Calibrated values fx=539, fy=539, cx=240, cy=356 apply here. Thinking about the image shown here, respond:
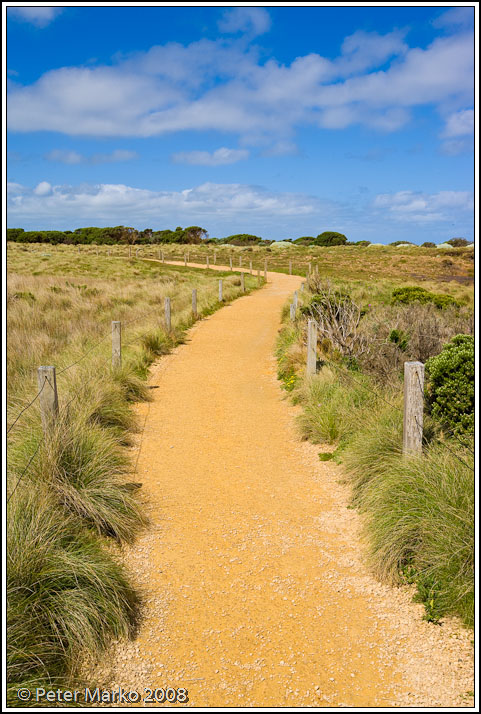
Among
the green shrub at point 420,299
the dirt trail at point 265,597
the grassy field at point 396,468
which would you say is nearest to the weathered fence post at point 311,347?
the grassy field at point 396,468

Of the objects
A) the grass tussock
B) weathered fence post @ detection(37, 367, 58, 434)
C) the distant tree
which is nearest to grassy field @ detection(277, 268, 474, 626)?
the grass tussock

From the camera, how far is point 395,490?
489 cm

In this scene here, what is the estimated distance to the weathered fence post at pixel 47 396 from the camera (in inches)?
215

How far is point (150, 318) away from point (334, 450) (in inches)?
420

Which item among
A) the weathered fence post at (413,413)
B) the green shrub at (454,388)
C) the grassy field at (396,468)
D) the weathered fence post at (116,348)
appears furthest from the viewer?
the weathered fence post at (116,348)

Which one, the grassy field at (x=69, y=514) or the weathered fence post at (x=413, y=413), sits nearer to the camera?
the grassy field at (x=69, y=514)

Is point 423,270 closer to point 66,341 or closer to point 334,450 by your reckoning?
point 66,341

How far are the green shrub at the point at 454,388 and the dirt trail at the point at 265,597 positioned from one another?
4.94ft

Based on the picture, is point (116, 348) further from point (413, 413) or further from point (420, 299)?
point (420, 299)

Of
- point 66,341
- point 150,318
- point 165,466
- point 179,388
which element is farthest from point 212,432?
point 150,318

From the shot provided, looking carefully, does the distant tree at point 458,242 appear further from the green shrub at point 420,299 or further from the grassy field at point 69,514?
the grassy field at point 69,514

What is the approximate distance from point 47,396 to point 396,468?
3579mm

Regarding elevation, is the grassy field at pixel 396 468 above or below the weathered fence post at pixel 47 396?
below

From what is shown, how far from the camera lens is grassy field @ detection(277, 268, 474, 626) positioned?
4.03 m
